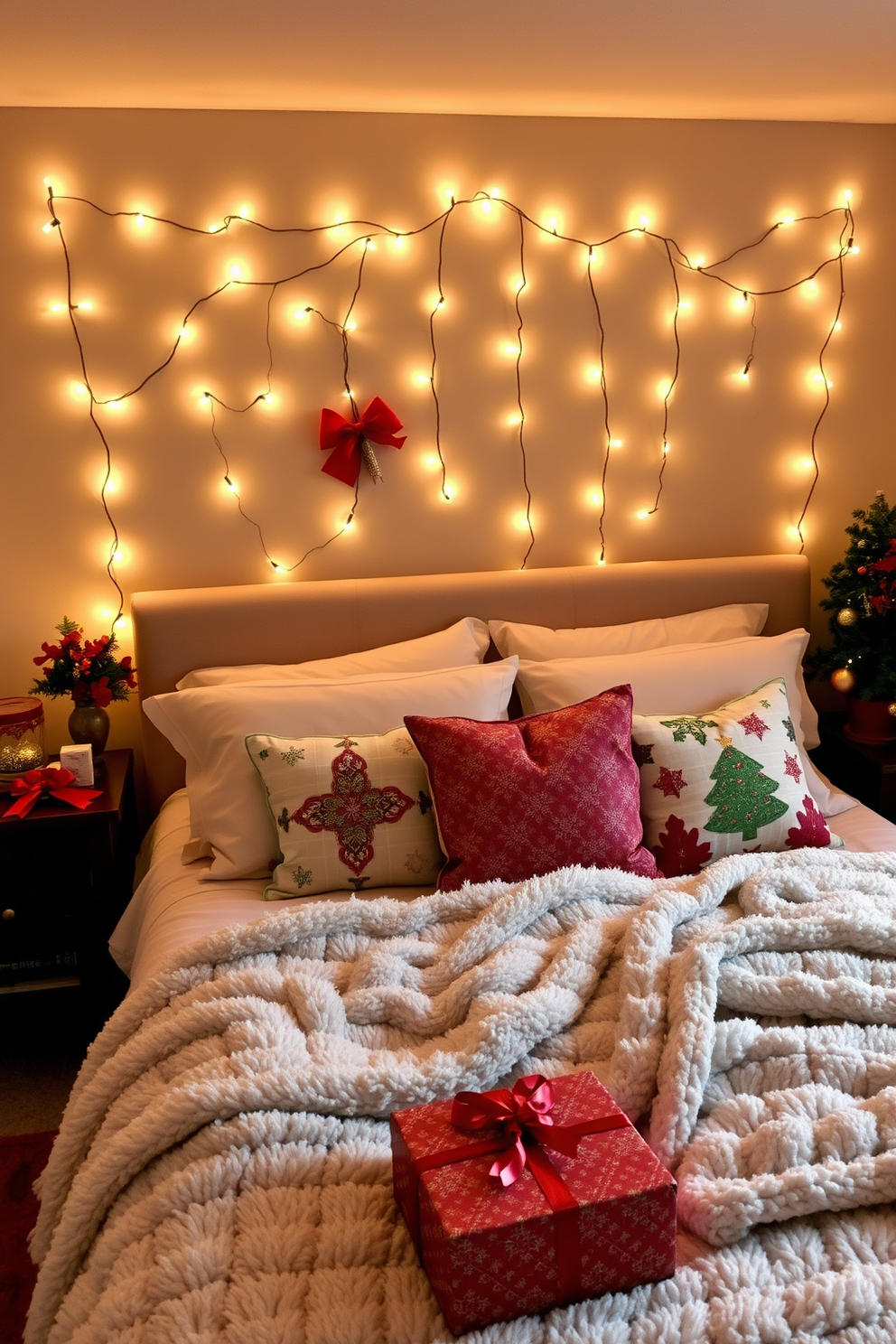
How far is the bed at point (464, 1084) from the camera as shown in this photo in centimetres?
112

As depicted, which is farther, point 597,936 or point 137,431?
point 137,431

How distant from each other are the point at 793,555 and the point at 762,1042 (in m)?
1.82

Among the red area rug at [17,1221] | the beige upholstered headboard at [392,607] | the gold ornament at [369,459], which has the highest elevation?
the gold ornament at [369,459]

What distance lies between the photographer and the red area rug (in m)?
1.79

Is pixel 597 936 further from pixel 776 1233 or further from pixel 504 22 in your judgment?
pixel 504 22

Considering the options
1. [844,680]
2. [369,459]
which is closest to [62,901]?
[369,459]

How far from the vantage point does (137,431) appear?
2594 mm

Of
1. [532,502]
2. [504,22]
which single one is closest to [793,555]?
[532,502]

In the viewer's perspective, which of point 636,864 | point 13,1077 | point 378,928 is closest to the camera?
point 378,928

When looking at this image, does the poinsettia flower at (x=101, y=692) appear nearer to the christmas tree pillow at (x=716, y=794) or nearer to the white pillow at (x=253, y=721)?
the white pillow at (x=253, y=721)

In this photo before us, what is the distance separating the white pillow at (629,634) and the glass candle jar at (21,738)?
112 cm

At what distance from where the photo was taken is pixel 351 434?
2.67 metres

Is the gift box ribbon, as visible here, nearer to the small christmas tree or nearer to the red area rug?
the red area rug

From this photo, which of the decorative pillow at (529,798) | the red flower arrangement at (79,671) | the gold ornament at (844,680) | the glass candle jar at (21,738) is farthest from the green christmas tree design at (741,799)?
the glass candle jar at (21,738)
